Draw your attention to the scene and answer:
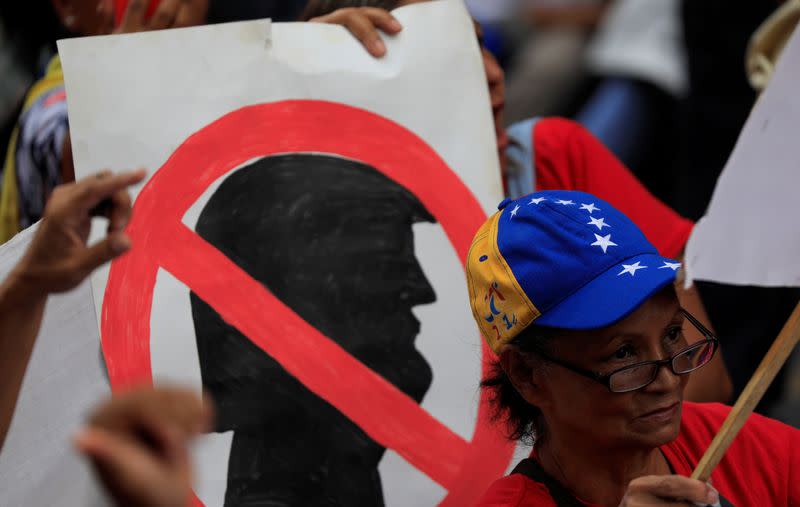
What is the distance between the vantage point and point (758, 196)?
143cm

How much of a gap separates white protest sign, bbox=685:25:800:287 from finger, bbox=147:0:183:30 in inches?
44.0

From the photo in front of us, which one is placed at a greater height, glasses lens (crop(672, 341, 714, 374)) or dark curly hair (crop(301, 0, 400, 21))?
dark curly hair (crop(301, 0, 400, 21))

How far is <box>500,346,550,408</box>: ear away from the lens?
1.63 meters

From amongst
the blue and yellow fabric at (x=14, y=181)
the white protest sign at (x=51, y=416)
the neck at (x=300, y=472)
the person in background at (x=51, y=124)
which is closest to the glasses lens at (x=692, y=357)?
the neck at (x=300, y=472)

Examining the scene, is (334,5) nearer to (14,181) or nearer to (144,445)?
(14,181)

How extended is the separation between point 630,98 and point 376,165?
8.61 ft

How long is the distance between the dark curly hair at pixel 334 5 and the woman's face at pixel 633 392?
0.83 metres

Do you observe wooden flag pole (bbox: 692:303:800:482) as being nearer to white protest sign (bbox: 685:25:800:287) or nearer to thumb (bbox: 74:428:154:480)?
white protest sign (bbox: 685:25:800:287)

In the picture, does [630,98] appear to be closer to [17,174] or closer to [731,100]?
[731,100]

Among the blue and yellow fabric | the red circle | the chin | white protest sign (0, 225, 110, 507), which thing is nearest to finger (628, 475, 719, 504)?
the chin

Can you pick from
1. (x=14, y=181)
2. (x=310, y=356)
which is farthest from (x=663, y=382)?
(x=14, y=181)

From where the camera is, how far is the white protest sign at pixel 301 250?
1.80 meters

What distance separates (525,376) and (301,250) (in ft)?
1.45

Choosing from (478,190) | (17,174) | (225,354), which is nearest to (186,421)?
(225,354)
